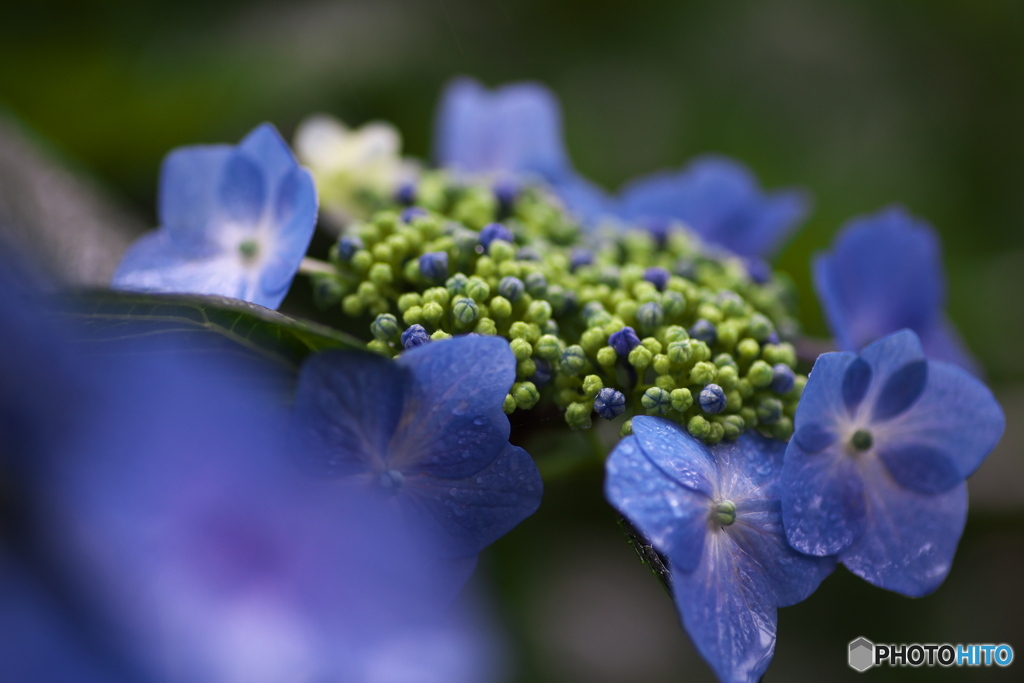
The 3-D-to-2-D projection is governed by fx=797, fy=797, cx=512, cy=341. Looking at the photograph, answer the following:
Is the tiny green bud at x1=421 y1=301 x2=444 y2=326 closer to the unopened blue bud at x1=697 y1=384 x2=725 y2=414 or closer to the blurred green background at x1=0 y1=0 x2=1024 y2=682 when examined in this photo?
the unopened blue bud at x1=697 y1=384 x2=725 y2=414


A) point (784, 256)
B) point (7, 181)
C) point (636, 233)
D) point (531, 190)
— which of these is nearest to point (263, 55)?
point (7, 181)

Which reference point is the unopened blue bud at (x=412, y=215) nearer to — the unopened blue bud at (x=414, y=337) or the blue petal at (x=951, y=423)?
the unopened blue bud at (x=414, y=337)

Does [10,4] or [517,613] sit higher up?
[10,4]

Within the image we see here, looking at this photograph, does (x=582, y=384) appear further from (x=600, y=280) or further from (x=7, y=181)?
(x=7, y=181)

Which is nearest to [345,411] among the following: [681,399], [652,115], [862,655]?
[681,399]

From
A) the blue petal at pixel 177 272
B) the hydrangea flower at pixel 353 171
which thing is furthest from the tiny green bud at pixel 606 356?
the hydrangea flower at pixel 353 171

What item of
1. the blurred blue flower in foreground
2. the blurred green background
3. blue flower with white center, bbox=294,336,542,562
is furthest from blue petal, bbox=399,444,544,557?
the blurred blue flower in foreground
